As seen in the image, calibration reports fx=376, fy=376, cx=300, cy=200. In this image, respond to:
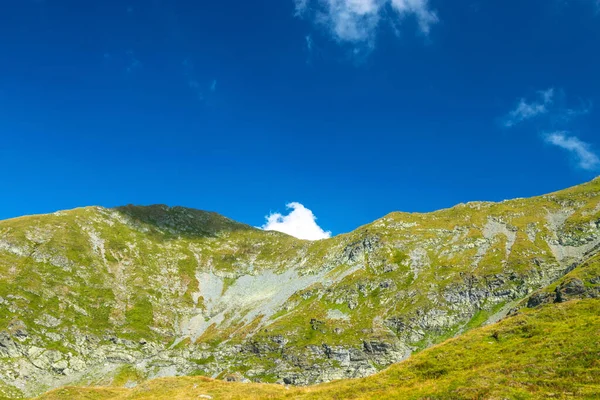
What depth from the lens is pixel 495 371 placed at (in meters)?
32.8

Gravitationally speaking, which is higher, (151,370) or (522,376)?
(522,376)

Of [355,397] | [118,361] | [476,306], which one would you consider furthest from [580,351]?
[118,361]

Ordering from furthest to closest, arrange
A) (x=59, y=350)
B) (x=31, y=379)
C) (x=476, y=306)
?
1. (x=476, y=306)
2. (x=59, y=350)
3. (x=31, y=379)

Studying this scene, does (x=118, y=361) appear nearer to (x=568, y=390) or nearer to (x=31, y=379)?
(x=31, y=379)

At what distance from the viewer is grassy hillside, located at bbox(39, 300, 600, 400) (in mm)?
28250

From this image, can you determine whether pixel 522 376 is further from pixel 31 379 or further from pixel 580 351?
pixel 31 379

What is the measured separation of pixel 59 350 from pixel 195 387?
16449 cm

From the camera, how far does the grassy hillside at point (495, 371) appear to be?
28250 mm

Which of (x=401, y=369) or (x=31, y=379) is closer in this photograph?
(x=401, y=369)

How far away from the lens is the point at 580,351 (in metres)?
31.8

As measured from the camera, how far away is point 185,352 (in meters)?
196

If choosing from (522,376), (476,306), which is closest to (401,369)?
(522,376)

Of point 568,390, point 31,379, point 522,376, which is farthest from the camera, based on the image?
point 31,379

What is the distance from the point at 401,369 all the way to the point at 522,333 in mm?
14350
